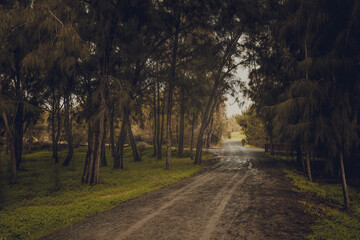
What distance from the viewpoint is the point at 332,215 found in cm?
566

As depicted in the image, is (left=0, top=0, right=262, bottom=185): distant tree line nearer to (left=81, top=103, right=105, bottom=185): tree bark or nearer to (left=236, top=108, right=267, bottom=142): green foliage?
(left=81, top=103, right=105, bottom=185): tree bark

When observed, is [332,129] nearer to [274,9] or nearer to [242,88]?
[274,9]

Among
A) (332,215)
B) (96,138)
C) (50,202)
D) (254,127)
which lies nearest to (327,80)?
(332,215)

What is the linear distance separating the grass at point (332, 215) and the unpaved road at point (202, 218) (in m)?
0.30

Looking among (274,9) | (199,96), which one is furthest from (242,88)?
(274,9)

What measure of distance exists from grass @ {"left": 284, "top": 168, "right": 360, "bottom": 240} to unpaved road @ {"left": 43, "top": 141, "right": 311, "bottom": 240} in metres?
0.30

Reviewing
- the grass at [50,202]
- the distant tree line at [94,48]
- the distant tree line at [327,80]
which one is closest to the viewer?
the grass at [50,202]

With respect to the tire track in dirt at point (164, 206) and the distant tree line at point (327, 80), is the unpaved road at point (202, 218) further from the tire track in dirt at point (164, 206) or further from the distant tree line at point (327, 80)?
the distant tree line at point (327, 80)

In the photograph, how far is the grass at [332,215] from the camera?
4.46 meters

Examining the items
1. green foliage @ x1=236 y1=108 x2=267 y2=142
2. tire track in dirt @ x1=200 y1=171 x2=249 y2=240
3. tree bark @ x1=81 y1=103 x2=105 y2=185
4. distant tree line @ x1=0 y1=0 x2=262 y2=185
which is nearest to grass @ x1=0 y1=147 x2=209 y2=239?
tree bark @ x1=81 y1=103 x2=105 y2=185

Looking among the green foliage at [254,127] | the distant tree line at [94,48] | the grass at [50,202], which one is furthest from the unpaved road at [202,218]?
the green foliage at [254,127]

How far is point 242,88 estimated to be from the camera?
18250mm

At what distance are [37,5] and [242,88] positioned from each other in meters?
15.4

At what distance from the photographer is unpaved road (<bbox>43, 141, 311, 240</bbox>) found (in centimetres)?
445
